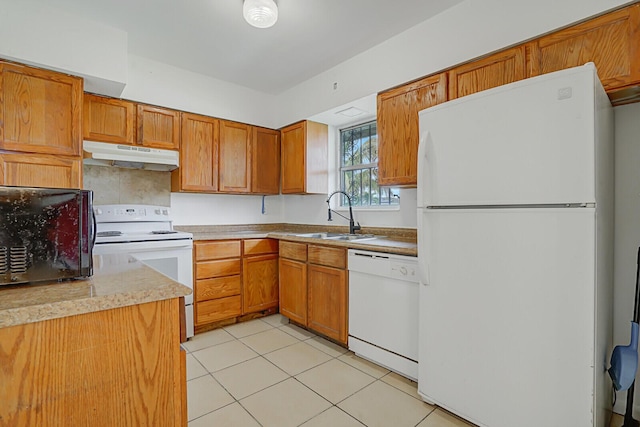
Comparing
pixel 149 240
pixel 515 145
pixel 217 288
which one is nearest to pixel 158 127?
pixel 149 240

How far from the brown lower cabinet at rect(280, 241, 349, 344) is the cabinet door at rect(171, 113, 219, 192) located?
1.06 metres

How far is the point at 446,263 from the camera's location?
1689mm

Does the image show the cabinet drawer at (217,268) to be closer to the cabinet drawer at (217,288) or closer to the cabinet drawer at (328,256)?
the cabinet drawer at (217,288)

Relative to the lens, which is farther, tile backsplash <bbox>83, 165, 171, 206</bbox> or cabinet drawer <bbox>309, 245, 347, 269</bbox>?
tile backsplash <bbox>83, 165, 171, 206</bbox>

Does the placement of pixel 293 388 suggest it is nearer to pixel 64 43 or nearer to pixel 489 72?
pixel 489 72

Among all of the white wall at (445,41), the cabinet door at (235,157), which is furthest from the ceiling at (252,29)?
the cabinet door at (235,157)

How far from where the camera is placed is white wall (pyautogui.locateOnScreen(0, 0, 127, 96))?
211cm

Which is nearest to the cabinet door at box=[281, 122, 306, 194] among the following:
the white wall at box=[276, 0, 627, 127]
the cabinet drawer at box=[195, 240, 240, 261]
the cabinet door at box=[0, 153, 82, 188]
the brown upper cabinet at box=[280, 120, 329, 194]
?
the brown upper cabinet at box=[280, 120, 329, 194]

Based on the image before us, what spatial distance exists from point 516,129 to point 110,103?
311cm

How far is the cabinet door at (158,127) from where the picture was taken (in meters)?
2.88

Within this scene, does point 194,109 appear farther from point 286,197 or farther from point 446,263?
point 446,263

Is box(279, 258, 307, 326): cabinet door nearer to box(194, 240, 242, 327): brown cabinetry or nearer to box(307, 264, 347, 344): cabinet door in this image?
box(307, 264, 347, 344): cabinet door

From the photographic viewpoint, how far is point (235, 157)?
349cm

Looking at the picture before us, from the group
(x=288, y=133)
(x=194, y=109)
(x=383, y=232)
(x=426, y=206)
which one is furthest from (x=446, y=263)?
(x=194, y=109)
